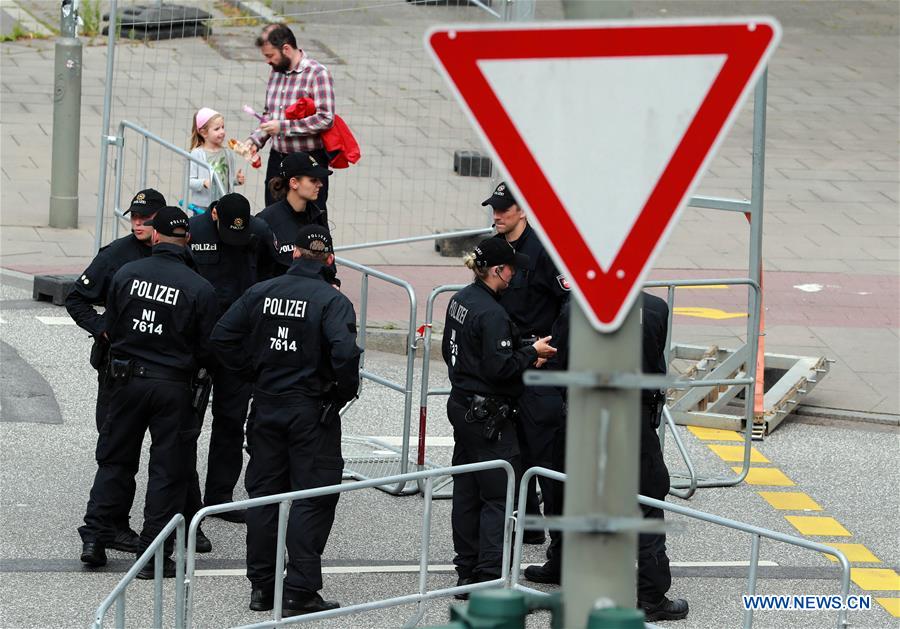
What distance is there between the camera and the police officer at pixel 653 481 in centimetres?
735

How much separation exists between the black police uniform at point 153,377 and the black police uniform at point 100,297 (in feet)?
0.59

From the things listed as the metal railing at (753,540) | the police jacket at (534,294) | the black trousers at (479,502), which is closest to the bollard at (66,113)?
the police jacket at (534,294)

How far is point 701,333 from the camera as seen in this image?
1262 centimetres

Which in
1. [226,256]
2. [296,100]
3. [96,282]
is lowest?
[96,282]

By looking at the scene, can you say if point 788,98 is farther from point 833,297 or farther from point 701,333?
point 701,333

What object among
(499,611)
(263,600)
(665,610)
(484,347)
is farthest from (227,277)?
(499,611)

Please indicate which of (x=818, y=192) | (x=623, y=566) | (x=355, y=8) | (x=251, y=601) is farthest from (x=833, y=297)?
(x=623, y=566)

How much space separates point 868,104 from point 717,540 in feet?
52.2

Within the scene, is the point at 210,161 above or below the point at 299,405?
above

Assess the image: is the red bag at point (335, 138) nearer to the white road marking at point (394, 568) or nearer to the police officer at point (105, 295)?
the police officer at point (105, 295)

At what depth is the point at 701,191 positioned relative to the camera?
58.2 feet

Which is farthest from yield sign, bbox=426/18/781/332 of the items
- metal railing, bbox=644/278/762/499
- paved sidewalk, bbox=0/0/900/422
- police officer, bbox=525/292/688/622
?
paved sidewalk, bbox=0/0/900/422

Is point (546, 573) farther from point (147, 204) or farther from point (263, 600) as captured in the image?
point (147, 204)

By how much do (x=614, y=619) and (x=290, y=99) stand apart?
8.81m
